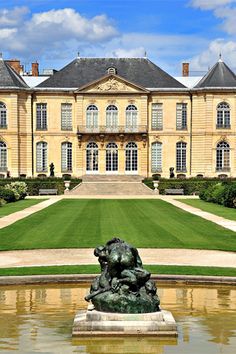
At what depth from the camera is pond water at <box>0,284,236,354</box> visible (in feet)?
31.3

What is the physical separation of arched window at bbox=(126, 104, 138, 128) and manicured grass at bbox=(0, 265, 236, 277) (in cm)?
4864

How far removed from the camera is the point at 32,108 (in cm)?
6494

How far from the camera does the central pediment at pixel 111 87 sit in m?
63.4

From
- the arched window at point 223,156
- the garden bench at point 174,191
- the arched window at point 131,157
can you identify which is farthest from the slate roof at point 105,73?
the garden bench at point 174,191

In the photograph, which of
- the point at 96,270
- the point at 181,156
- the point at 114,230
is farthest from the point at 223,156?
the point at 96,270

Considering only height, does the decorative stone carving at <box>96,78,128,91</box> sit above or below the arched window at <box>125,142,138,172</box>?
above

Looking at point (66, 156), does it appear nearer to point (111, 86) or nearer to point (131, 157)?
point (131, 157)

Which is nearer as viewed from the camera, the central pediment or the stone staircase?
the stone staircase

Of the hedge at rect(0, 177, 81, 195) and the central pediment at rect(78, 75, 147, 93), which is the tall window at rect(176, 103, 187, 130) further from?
the hedge at rect(0, 177, 81, 195)

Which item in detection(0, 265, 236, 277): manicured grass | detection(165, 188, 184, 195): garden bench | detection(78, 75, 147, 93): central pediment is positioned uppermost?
detection(78, 75, 147, 93): central pediment

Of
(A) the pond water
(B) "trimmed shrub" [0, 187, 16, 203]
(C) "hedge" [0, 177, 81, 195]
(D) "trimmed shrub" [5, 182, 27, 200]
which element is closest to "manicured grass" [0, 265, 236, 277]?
(A) the pond water

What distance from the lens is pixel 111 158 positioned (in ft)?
213

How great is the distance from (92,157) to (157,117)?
24.2 ft

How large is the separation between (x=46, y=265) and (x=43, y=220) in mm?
12150
